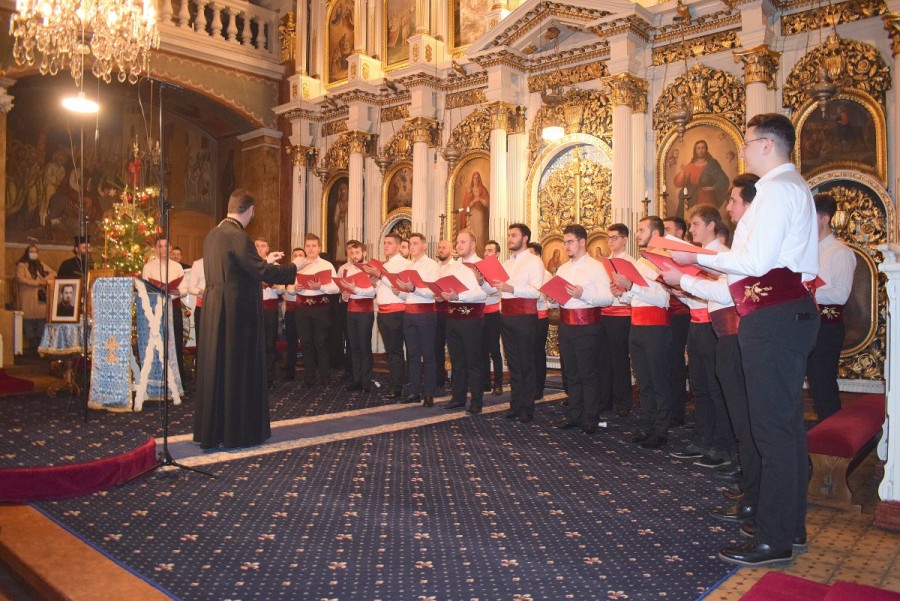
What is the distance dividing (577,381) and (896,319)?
3063 millimetres

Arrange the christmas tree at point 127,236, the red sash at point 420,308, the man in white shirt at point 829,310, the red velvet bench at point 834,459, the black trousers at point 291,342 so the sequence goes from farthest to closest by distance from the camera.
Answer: the black trousers at point 291,342 → the christmas tree at point 127,236 → the red sash at point 420,308 → the man in white shirt at point 829,310 → the red velvet bench at point 834,459

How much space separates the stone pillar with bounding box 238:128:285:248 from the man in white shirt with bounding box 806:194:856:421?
13.5 metres

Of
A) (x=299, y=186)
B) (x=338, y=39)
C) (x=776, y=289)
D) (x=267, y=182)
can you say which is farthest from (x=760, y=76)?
(x=267, y=182)

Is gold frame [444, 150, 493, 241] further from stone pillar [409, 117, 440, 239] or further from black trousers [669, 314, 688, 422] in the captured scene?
black trousers [669, 314, 688, 422]

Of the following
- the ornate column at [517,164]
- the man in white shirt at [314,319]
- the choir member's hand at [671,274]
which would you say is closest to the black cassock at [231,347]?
the choir member's hand at [671,274]

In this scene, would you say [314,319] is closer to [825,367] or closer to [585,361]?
[585,361]

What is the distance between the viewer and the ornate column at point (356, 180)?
1543 cm

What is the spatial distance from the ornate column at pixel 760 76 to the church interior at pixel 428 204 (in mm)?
36

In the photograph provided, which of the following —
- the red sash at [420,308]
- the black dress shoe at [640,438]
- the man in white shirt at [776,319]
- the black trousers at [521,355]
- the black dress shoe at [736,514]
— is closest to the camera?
the man in white shirt at [776,319]

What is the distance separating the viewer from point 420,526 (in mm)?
4039

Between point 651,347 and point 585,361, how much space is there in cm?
72

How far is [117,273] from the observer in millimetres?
8719

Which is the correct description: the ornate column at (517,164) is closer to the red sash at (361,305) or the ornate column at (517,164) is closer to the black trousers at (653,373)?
the red sash at (361,305)

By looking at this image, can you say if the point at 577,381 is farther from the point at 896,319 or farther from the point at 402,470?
the point at 896,319
